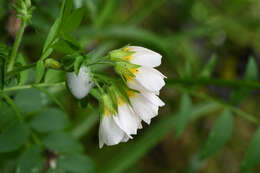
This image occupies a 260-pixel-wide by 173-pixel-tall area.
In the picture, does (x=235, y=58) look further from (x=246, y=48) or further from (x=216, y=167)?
(x=216, y=167)

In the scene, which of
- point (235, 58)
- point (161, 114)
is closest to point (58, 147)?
point (161, 114)

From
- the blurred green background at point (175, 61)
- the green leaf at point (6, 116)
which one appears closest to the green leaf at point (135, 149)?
the blurred green background at point (175, 61)

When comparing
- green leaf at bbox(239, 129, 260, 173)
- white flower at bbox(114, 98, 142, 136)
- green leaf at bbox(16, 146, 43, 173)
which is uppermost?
white flower at bbox(114, 98, 142, 136)

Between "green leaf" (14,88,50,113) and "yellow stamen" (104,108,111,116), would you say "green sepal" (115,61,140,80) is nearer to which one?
"yellow stamen" (104,108,111,116)

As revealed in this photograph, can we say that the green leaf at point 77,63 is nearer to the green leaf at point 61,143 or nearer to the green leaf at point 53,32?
the green leaf at point 53,32

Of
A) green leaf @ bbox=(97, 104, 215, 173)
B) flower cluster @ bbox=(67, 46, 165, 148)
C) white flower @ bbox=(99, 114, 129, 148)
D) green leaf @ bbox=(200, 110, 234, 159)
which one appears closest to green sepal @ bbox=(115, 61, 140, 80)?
flower cluster @ bbox=(67, 46, 165, 148)

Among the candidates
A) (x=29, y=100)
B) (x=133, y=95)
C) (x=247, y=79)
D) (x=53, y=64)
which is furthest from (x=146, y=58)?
(x=247, y=79)

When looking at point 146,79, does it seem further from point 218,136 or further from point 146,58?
point 218,136
